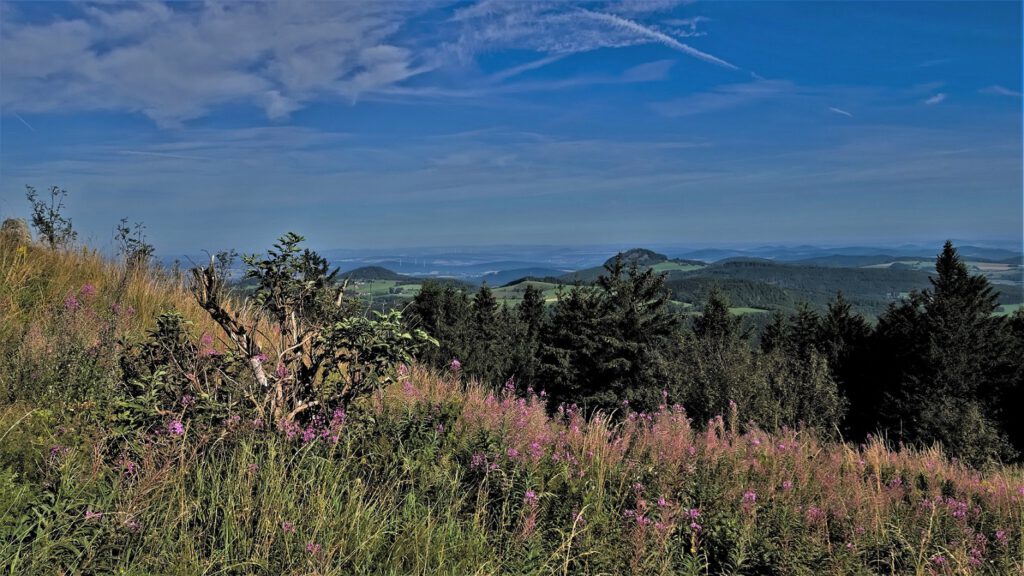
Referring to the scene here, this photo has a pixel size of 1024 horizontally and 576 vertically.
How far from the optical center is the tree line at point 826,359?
32562 millimetres

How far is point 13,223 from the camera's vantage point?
39.4 ft

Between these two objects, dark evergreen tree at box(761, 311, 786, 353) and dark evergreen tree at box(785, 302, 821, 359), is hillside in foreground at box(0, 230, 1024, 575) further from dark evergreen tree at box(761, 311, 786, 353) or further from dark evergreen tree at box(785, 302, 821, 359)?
dark evergreen tree at box(761, 311, 786, 353)

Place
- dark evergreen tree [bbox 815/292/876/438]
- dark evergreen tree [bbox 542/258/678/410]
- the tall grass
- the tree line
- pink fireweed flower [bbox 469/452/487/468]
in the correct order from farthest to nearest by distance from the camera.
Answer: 1. dark evergreen tree [bbox 815/292/876/438]
2. dark evergreen tree [bbox 542/258/678/410]
3. the tree line
4. the tall grass
5. pink fireweed flower [bbox 469/452/487/468]

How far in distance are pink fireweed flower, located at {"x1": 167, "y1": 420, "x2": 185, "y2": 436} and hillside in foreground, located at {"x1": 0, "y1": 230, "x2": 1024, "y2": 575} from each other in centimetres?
2

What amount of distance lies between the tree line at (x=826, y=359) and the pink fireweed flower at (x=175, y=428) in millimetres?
26382

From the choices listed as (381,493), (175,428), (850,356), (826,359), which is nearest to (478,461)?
(381,493)

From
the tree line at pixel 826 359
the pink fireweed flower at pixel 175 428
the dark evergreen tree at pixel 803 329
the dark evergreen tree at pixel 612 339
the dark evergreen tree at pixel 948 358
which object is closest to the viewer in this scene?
the pink fireweed flower at pixel 175 428

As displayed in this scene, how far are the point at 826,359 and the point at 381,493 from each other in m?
36.8

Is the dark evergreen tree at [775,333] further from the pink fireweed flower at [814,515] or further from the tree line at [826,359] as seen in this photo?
the pink fireweed flower at [814,515]

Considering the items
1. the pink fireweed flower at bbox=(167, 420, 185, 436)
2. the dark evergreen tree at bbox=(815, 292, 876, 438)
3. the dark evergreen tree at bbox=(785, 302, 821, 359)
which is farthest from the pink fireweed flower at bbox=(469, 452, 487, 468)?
the dark evergreen tree at bbox=(785, 302, 821, 359)

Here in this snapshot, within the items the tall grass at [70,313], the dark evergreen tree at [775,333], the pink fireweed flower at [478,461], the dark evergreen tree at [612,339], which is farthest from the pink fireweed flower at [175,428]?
the dark evergreen tree at [775,333]

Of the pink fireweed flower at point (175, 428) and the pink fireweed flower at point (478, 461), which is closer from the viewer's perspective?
the pink fireweed flower at point (175, 428)

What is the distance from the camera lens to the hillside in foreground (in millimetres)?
2938

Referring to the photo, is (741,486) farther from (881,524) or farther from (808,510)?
(881,524)
